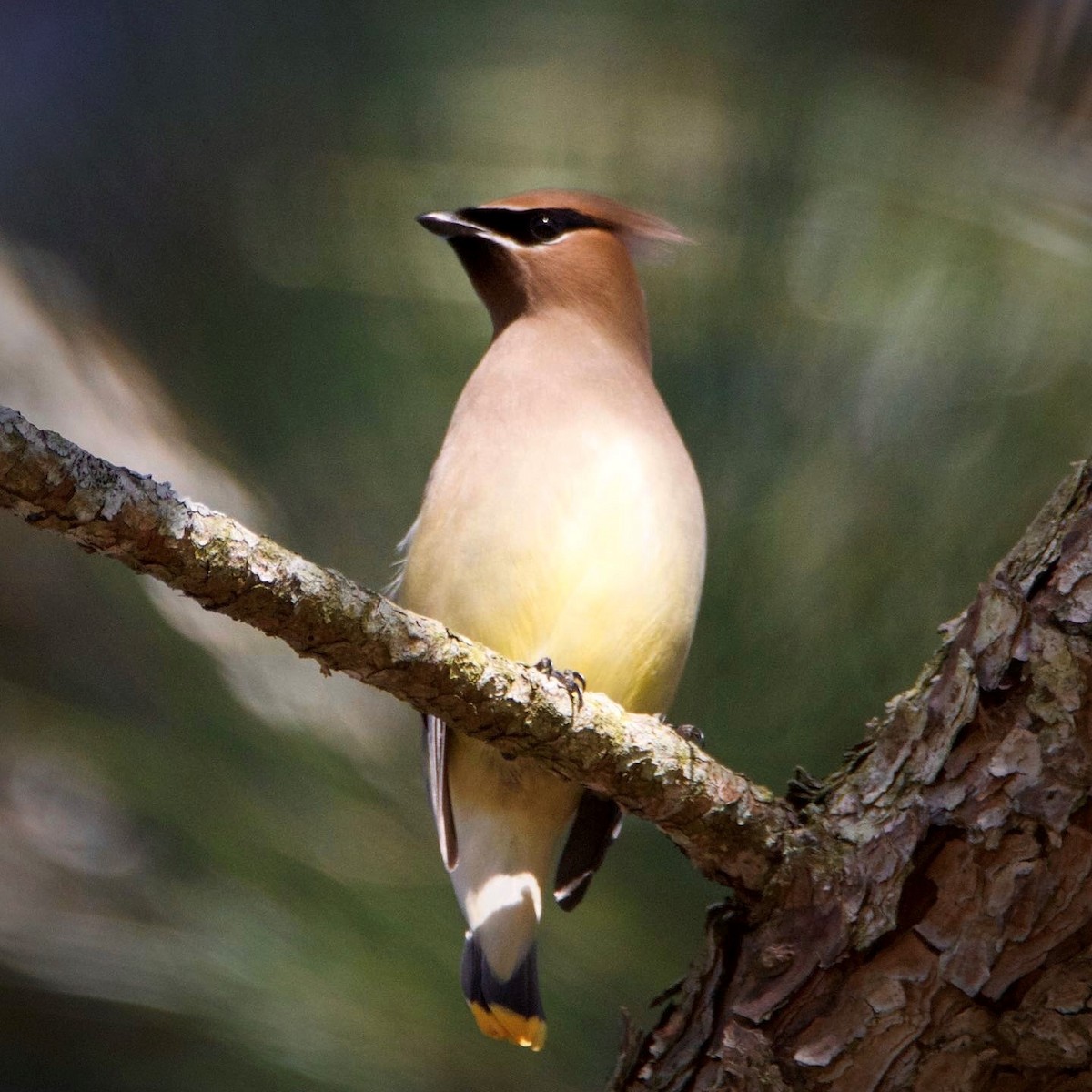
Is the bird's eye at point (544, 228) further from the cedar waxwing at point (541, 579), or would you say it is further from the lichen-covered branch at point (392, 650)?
the lichen-covered branch at point (392, 650)

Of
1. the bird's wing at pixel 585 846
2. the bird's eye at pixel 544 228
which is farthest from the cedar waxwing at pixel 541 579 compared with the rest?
the bird's eye at pixel 544 228

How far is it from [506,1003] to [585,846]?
309mm

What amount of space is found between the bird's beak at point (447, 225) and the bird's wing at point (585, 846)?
99 centimetres

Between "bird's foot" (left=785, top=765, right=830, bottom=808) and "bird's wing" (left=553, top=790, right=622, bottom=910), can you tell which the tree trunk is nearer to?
"bird's foot" (left=785, top=765, right=830, bottom=808)

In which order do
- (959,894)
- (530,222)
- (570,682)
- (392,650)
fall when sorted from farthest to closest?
1. (530,222)
2. (570,682)
3. (959,894)
4. (392,650)

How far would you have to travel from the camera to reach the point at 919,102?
239cm

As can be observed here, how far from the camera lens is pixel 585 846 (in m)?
2.32

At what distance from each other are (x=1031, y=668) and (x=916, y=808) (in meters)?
0.21

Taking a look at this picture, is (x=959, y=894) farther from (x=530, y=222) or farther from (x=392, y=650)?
(x=530, y=222)

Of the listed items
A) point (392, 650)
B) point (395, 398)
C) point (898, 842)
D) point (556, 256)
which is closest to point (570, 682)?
point (392, 650)

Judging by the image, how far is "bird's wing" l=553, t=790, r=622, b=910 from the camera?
7.43 feet

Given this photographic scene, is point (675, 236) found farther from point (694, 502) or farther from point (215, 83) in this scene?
point (215, 83)

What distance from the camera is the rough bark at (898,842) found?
1.69m

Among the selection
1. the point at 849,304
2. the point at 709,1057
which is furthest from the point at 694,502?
the point at 709,1057
